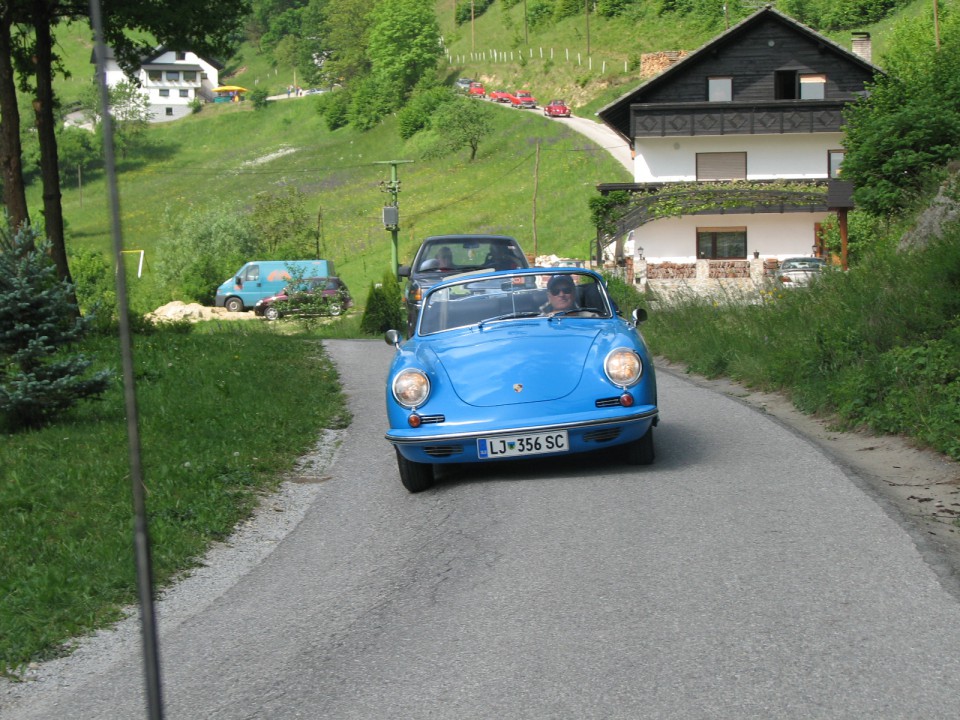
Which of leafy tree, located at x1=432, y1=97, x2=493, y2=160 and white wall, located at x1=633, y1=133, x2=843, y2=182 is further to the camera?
leafy tree, located at x1=432, y1=97, x2=493, y2=160

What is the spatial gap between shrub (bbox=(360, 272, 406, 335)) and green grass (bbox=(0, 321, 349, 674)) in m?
16.2

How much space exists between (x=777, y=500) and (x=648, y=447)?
1.37m

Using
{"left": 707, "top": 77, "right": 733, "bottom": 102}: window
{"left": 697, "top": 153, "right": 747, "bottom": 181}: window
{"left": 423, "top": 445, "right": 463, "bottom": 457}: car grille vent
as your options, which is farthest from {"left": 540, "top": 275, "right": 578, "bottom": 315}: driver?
{"left": 707, "top": 77, "right": 733, "bottom": 102}: window

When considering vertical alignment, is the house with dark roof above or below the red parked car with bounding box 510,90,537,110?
below

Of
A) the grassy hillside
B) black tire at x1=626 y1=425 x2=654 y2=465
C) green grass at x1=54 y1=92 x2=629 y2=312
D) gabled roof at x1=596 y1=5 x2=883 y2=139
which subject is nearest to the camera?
black tire at x1=626 y1=425 x2=654 y2=465

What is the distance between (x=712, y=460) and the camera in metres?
8.69

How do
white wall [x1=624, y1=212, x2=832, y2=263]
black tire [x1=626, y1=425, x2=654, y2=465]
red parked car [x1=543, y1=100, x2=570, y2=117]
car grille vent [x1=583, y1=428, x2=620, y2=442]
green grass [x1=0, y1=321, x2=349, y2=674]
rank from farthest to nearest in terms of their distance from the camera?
red parked car [x1=543, y1=100, x2=570, y2=117], white wall [x1=624, y1=212, x2=832, y2=263], black tire [x1=626, y1=425, x2=654, y2=465], car grille vent [x1=583, y1=428, x2=620, y2=442], green grass [x1=0, y1=321, x2=349, y2=674]

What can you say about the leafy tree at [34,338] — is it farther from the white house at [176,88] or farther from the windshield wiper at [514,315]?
Result: the white house at [176,88]

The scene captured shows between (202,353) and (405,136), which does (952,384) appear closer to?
(202,353)

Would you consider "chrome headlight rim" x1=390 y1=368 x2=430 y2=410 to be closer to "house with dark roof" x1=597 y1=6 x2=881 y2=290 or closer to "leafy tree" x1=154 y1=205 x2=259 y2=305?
"house with dark roof" x1=597 y1=6 x2=881 y2=290

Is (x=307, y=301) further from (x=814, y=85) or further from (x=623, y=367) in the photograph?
(x=814, y=85)

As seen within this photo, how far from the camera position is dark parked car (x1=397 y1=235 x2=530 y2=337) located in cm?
1919

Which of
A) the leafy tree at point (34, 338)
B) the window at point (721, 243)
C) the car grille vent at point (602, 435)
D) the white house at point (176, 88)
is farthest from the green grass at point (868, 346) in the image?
the white house at point (176, 88)

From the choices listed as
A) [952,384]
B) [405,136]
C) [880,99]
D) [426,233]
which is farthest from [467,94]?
[952,384]
